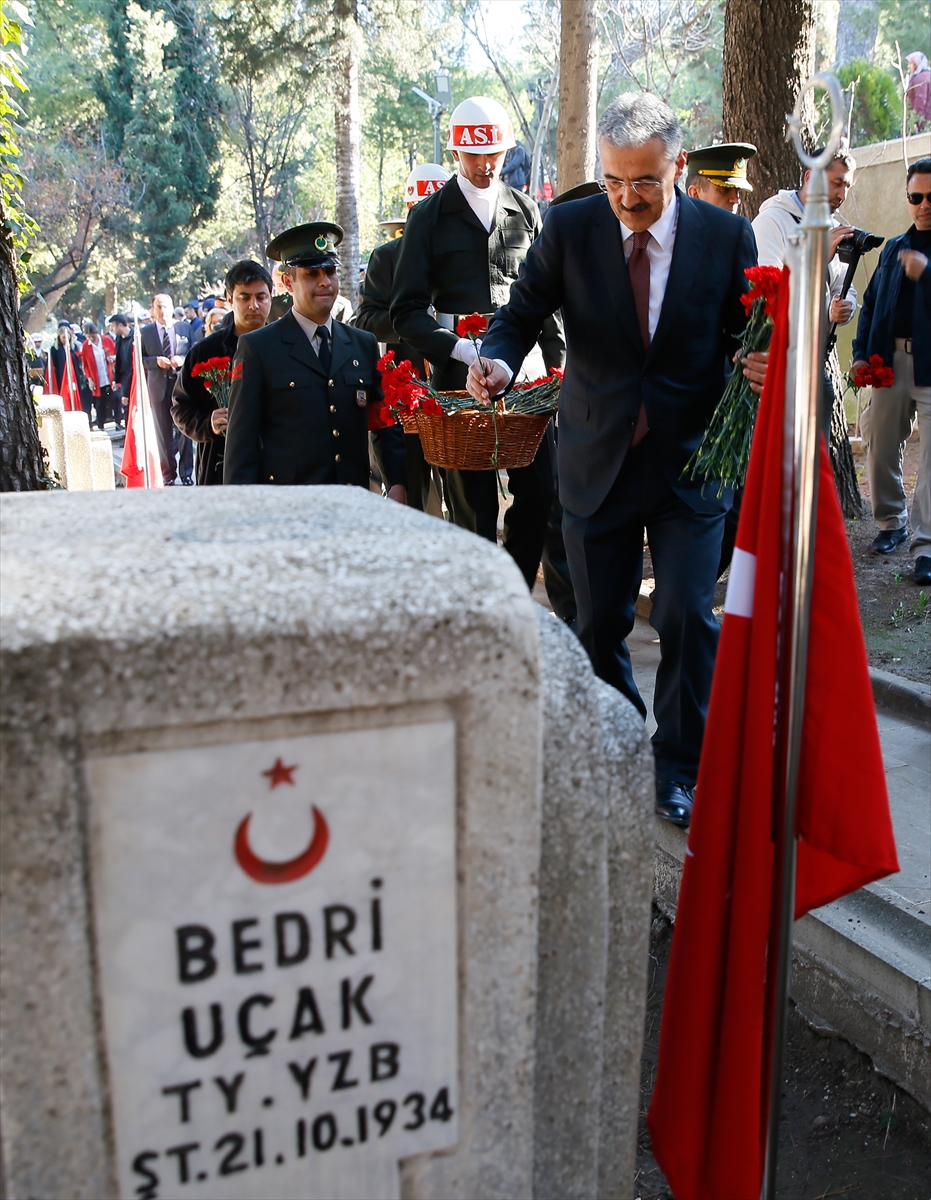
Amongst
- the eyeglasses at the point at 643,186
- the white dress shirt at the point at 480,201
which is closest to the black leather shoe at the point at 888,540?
the white dress shirt at the point at 480,201

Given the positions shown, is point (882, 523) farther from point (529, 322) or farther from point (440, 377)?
point (529, 322)

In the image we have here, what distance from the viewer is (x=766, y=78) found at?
6.84 meters

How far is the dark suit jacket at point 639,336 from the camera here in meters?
3.37

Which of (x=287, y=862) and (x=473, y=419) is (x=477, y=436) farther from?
(x=287, y=862)

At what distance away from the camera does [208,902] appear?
146cm

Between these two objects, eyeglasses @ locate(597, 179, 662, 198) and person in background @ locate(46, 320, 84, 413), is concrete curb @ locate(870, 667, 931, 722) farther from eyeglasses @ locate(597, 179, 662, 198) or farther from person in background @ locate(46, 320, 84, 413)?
person in background @ locate(46, 320, 84, 413)

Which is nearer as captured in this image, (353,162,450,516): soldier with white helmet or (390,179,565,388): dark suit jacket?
(390,179,565,388): dark suit jacket

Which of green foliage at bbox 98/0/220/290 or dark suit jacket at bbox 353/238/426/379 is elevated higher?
green foliage at bbox 98/0/220/290

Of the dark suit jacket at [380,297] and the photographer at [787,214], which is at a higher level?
the photographer at [787,214]

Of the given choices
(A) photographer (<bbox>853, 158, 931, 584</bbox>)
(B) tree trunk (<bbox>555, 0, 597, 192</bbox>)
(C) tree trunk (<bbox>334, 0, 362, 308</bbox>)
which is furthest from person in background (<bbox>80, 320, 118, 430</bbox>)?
(A) photographer (<bbox>853, 158, 931, 584</bbox>)

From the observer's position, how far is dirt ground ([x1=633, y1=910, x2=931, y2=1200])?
2.44 metres

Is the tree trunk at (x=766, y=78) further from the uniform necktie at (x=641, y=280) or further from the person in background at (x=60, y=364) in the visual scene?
the person in background at (x=60, y=364)

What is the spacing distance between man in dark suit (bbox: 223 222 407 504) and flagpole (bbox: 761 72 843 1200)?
9.05ft

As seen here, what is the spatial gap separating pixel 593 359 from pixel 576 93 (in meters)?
8.55
